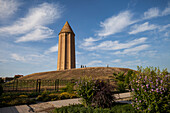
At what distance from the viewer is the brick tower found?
54562mm

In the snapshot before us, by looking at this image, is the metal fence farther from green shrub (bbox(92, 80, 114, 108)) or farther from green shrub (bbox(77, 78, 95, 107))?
green shrub (bbox(92, 80, 114, 108))

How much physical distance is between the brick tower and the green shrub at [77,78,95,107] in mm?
48138

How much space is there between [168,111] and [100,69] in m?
31.8

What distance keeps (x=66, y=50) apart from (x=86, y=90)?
49835mm

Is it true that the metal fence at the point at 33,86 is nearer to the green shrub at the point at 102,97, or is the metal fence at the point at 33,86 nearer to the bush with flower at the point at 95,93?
the bush with flower at the point at 95,93

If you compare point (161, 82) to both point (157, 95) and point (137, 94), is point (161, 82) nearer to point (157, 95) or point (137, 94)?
point (157, 95)

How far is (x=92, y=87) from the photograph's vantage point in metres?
6.37

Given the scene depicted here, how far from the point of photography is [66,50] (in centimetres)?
5538

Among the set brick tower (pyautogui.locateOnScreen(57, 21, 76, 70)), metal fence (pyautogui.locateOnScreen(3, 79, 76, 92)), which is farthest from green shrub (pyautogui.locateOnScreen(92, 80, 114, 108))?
brick tower (pyautogui.locateOnScreen(57, 21, 76, 70))

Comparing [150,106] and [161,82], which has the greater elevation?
[161,82]

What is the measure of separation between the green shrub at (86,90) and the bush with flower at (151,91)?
222 cm

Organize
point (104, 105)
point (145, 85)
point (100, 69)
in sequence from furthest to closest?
1. point (100, 69)
2. point (104, 105)
3. point (145, 85)

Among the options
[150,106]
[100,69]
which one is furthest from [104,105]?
[100,69]

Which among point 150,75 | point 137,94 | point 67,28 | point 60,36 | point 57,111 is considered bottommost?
point 57,111
